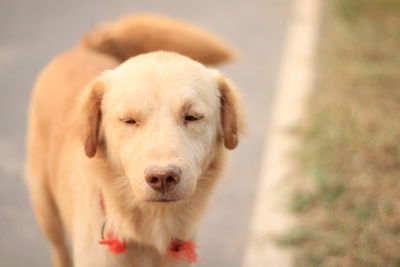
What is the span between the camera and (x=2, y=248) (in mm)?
3752

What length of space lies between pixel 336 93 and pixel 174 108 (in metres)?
3.70

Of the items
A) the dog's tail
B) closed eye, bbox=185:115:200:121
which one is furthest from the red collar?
the dog's tail

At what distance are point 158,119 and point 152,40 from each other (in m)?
1.33

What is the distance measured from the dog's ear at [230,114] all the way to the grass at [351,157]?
143 centimetres

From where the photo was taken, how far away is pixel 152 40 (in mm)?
3602

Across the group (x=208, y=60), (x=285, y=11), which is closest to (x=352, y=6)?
(x=285, y=11)

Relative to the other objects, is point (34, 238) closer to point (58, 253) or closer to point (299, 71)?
point (58, 253)

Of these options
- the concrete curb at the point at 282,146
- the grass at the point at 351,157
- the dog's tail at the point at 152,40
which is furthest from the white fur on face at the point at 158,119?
the grass at the point at 351,157

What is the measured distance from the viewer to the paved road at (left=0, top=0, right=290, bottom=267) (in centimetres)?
393

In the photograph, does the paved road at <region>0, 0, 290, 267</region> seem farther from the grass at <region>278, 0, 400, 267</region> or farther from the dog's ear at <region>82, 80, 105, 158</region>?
the dog's ear at <region>82, 80, 105, 158</region>

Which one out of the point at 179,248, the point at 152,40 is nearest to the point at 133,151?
the point at 179,248

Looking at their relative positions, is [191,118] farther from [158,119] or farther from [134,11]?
[134,11]

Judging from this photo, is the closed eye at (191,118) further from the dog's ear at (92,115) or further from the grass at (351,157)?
the grass at (351,157)

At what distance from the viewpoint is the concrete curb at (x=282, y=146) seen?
3895 mm
